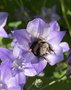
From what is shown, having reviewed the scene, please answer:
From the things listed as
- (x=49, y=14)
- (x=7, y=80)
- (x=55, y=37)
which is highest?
(x=55, y=37)

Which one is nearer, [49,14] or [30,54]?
[30,54]

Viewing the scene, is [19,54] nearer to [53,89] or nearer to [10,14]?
[53,89]

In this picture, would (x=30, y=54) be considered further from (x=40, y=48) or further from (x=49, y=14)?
(x=49, y=14)

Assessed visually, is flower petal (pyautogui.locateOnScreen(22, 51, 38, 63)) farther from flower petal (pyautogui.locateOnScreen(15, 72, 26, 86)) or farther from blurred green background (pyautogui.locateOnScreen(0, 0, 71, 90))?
blurred green background (pyautogui.locateOnScreen(0, 0, 71, 90))

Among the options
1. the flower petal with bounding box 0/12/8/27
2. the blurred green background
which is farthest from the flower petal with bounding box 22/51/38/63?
the blurred green background

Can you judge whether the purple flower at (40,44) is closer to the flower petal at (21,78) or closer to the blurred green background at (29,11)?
the flower petal at (21,78)

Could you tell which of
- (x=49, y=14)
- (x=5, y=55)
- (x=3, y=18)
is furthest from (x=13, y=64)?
(x=49, y=14)

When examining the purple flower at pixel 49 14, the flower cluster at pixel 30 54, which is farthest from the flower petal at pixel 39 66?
the purple flower at pixel 49 14

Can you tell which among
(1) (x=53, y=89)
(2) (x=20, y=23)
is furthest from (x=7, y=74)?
(2) (x=20, y=23)
